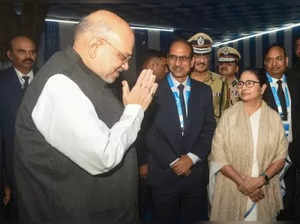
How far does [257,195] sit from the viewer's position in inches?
98.0

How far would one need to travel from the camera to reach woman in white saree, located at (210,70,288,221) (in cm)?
250

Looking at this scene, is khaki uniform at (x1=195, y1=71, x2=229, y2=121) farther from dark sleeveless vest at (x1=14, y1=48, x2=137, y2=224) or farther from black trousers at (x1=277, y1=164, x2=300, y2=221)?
dark sleeveless vest at (x1=14, y1=48, x2=137, y2=224)

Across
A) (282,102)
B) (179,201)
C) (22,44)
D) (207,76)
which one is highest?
(22,44)

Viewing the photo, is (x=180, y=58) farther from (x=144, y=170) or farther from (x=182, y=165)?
(x=144, y=170)

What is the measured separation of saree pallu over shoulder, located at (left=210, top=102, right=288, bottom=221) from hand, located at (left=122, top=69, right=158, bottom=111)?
1.33 meters

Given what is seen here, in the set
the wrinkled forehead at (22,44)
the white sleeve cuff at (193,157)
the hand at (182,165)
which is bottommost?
the hand at (182,165)

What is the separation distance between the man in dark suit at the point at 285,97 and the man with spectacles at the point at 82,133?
199 centimetres

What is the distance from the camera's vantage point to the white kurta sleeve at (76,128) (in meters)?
1.13

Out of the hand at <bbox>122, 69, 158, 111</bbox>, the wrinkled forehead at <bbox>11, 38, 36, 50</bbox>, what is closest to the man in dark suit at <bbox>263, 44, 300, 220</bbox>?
the hand at <bbox>122, 69, 158, 111</bbox>

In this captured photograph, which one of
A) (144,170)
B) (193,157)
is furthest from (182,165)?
(144,170)

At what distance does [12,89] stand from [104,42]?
64.7 inches

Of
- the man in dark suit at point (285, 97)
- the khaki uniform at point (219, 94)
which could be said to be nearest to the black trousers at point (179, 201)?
the khaki uniform at point (219, 94)

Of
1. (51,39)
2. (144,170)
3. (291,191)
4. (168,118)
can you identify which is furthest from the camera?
(51,39)

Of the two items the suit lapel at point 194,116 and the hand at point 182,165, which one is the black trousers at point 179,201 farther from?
the suit lapel at point 194,116
